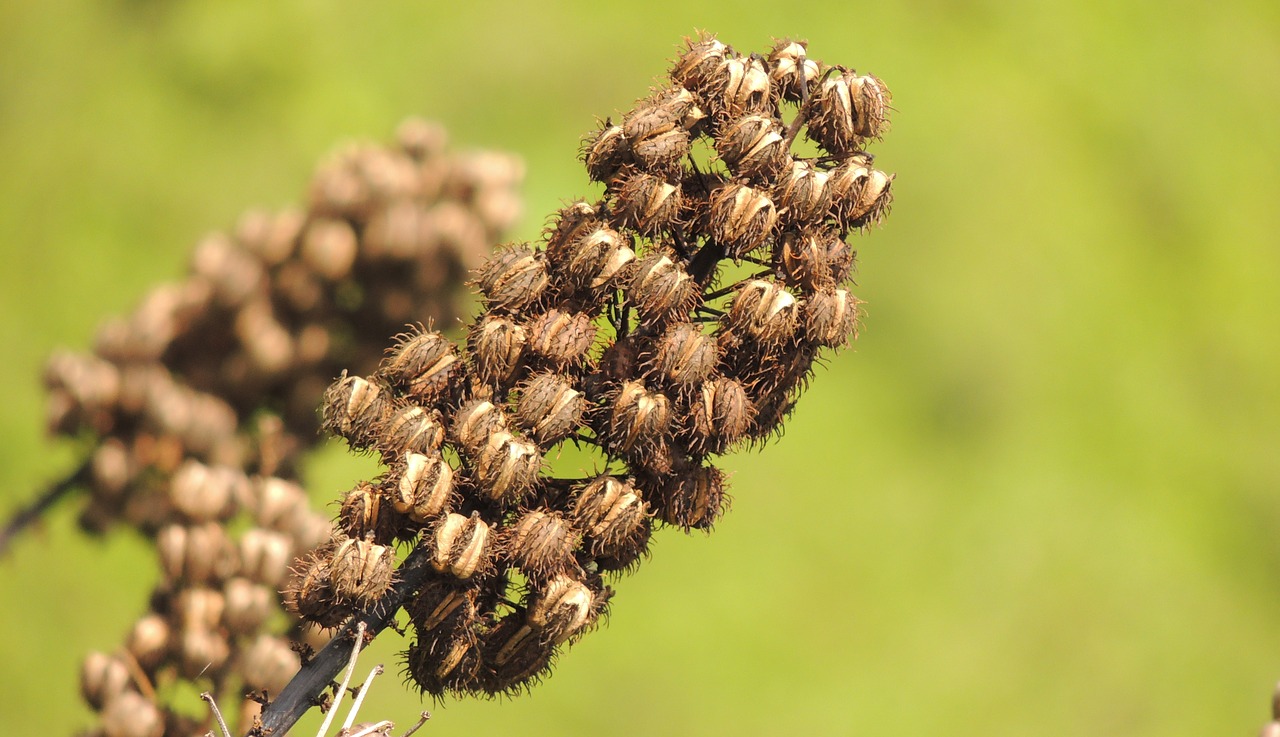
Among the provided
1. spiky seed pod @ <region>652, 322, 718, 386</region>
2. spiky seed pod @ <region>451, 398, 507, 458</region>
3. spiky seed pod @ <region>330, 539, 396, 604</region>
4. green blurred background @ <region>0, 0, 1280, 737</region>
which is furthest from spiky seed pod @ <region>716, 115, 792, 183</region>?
green blurred background @ <region>0, 0, 1280, 737</region>

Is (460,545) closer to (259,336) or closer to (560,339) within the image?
(560,339)

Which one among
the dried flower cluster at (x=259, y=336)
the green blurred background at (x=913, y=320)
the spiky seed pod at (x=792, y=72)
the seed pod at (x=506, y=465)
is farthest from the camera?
the green blurred background at (x=913, y=320)

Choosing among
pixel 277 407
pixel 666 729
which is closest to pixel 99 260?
pixel 277 407

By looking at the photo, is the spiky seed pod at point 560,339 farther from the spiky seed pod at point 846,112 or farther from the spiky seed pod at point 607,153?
the spiky seed pod at point 846,112

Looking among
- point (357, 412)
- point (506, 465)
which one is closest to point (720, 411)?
point (506, 465)

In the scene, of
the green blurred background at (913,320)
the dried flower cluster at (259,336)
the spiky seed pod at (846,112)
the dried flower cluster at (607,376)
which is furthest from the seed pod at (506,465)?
the green blurred background at (913,320)

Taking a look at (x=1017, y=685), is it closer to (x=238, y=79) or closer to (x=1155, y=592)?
(x=1155, y=592)
